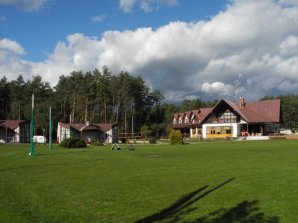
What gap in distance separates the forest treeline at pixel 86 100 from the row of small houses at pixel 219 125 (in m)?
7.87

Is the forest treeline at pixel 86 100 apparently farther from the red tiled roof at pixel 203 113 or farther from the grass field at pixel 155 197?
the grass field at pixel 155 197

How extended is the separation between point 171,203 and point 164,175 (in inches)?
208

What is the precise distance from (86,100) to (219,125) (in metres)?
30.8

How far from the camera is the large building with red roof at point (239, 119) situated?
7481 cm

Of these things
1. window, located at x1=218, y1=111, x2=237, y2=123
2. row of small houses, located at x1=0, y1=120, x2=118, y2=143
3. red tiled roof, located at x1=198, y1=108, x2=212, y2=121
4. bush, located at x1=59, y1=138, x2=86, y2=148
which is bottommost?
bush, located at x1=59, y1=138, x2=86, y2=148

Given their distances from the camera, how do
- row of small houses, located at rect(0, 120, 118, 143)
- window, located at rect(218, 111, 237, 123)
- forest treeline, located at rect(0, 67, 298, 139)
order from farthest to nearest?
forest treeline, located at rect(0, 67, 298, 139)
window, located at rect(218, 111, 237, 123)
row of small houses, located at rect(0, 120, 118, 143)

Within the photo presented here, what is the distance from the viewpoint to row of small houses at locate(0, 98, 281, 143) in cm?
7501

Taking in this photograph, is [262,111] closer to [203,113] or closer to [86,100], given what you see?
[203,113]

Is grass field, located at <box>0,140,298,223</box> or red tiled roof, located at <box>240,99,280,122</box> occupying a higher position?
red tiled roof, located at <box>240,99,280,122</box>

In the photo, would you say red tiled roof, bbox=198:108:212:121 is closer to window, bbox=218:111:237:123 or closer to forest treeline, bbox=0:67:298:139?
window, bbox=218:111:237:123

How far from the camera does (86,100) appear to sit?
89625 mm

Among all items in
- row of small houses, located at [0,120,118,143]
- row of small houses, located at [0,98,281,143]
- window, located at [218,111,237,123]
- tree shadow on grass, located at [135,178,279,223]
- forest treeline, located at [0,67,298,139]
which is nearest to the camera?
tree shadow on grass, located at [135,178,279,223]

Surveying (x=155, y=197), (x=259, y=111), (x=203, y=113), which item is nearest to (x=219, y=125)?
(x=203, y=113)

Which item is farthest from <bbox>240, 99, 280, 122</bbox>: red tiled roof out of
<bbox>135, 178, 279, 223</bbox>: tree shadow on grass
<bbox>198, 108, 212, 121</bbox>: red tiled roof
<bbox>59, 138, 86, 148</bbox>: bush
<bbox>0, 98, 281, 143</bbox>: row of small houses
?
<bbox>135, 178, 279, 223</bbox>: tree shadow on grass
